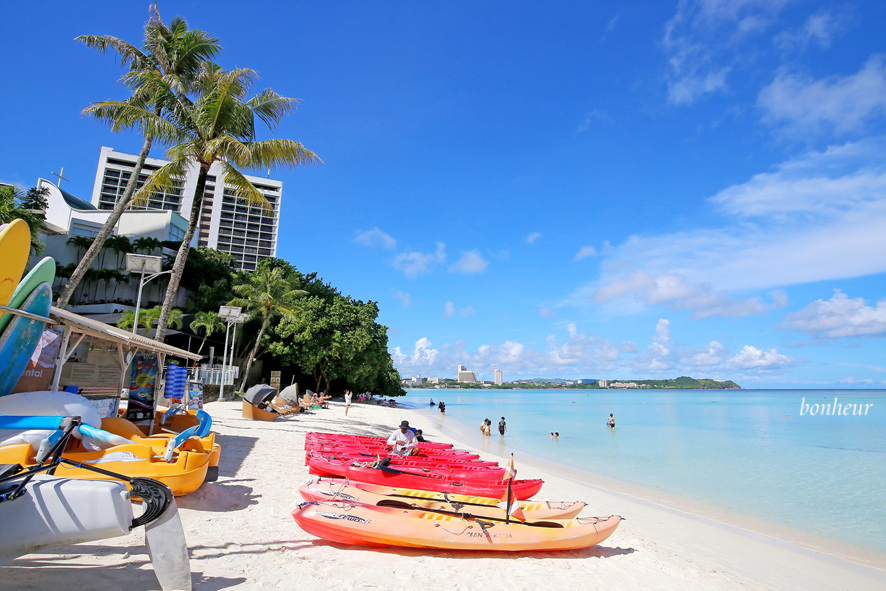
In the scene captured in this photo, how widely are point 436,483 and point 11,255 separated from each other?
6858mm

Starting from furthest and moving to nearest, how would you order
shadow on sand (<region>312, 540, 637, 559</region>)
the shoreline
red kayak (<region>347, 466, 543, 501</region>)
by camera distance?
the shoreline
red kayak (<region>347, 466, 543, 501</region>)
shadow on sand (<region>312, 540, 637, 559</region>)

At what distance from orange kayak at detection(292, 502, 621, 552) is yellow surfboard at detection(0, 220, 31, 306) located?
429cm

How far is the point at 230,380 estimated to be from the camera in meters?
21.7

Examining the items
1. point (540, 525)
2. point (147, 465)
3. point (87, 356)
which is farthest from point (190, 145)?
point (540, 525)

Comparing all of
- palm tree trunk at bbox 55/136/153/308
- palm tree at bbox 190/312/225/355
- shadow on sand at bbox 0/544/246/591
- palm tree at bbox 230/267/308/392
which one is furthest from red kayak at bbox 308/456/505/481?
palm tree at bbox 190/312/225/355

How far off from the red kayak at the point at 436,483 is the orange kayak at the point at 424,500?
0.84 metres

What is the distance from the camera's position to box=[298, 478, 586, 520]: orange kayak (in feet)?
21.5

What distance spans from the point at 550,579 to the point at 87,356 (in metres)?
9.95

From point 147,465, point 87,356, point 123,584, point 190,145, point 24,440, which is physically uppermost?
point 190,145

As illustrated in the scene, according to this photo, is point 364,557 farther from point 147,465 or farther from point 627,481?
point 627,481

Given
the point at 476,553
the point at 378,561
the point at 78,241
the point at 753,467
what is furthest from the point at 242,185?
the point at 78,241

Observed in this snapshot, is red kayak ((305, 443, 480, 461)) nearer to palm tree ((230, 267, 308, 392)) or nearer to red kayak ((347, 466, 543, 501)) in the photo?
red kayak ((347, 466, 543, 501))

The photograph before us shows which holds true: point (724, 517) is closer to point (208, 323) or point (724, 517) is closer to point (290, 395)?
point (290, 395)

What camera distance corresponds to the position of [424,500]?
6953mm
